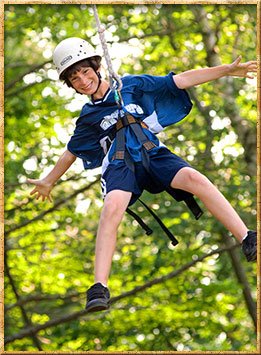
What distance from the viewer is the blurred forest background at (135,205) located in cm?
845

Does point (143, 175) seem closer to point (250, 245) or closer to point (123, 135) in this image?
point (123, 135)

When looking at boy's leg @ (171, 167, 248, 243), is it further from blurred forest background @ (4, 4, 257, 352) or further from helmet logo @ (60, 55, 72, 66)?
blurred forest background @ (4, 4, 257, 352)

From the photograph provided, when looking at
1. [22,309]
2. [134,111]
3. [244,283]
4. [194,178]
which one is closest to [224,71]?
[134,111]

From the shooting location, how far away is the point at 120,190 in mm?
3477

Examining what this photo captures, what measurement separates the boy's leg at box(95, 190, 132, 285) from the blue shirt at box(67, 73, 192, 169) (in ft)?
1.16

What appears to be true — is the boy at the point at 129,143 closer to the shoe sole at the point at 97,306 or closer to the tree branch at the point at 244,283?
the shoe sole at the point at 97,306

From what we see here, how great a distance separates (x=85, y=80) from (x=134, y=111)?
0.35 m

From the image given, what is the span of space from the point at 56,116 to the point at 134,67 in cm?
152

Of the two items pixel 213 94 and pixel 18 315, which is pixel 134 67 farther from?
pixel 18 315

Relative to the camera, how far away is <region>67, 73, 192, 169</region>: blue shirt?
12.3 feet

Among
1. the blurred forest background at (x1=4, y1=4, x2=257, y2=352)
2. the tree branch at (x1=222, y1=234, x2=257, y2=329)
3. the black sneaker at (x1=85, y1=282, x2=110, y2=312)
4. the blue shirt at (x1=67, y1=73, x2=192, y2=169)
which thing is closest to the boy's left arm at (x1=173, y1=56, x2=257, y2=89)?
the blue shirt at (x1=67, y1=73, x2=192, y2=169)

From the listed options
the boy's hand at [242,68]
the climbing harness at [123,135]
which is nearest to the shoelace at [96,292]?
the climbing harness at [123,135]

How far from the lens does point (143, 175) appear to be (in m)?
3.64

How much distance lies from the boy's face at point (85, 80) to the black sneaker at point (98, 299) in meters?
1.18
